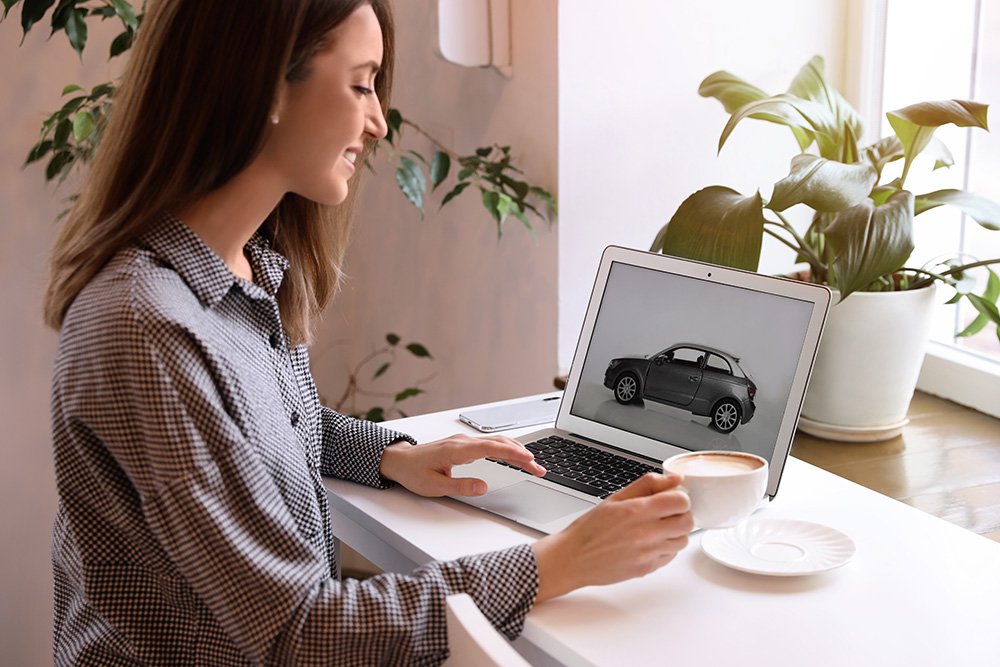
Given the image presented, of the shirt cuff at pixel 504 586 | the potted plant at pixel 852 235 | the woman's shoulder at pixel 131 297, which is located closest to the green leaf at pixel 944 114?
the potted plant at pixel 852 235

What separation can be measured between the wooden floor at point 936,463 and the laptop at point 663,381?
25 cm

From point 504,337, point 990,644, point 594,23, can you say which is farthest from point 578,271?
point 990,644

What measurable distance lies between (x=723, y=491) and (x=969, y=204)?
0.69 metres

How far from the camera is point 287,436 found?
0.86 meters

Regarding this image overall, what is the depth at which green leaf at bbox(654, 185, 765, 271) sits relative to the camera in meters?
1.22

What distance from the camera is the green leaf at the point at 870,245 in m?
1.19

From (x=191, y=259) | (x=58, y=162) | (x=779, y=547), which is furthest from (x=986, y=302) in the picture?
(x=58, y=162)

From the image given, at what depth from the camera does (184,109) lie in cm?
82

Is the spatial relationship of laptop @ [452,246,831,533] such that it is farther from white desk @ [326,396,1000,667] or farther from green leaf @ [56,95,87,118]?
green leaf @ [56,95,87,118]

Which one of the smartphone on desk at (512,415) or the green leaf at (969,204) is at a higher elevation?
the green leaf at (969,204)

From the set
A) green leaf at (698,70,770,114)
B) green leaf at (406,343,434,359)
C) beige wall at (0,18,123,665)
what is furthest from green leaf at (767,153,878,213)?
beige wall at (0,18,123,665)

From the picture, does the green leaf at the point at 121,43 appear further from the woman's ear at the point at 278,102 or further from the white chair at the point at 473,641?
the white chair at the point at 473,641

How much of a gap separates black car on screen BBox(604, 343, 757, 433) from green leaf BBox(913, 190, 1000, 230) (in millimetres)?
425

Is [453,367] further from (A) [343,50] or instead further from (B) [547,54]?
(A) [343,50]
